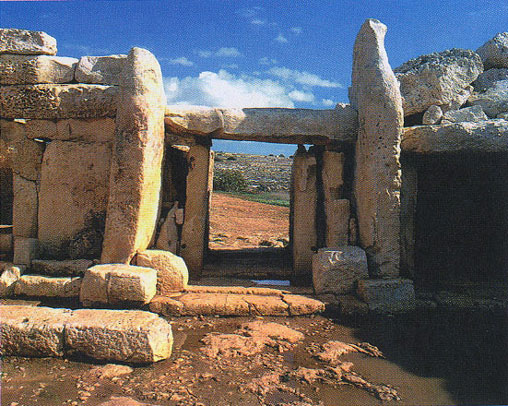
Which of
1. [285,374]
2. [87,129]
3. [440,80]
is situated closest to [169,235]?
[87,129]

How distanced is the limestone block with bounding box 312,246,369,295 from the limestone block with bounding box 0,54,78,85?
402cm

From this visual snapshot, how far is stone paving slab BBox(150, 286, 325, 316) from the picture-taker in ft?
15.7

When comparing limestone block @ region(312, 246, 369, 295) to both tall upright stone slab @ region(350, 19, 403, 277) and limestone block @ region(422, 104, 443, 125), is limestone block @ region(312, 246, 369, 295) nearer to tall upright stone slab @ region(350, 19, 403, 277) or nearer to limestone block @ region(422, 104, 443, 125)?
tall upright stone slab @ region(350, 19, 403, 277)

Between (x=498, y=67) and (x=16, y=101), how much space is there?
7.70 meters

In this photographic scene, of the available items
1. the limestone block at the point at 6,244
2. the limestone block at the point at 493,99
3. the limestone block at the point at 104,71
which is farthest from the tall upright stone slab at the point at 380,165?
the limestone block at the point at 6,244

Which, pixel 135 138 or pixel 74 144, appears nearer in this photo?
pixel 135 138

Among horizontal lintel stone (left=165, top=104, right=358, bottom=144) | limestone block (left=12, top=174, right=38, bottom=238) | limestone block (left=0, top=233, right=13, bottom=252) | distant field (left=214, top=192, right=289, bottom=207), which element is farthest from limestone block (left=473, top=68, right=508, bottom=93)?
distant field (left=214, top=192, right=289, bottom=207)

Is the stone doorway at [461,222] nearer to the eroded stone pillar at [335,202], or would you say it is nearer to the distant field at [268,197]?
the eroded stone pillar at [335,202]

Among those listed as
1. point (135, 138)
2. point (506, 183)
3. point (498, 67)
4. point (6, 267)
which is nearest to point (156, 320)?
point (135, 138)

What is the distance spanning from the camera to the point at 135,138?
5.04 m

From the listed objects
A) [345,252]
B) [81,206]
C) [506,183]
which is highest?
[506,183]

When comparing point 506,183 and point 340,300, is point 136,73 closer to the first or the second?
point 340,300

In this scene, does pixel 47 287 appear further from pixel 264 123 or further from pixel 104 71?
pixel 264 123

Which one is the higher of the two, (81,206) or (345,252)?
(81,206)
